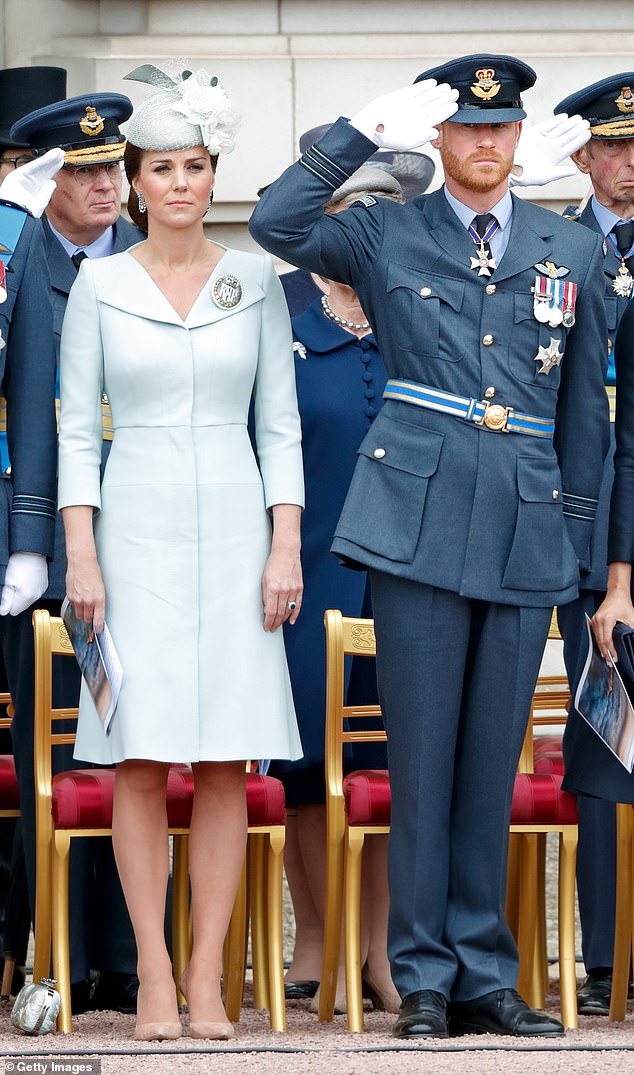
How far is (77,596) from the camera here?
4.50 metres

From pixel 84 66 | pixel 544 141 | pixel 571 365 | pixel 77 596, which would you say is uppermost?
pixel 84 66

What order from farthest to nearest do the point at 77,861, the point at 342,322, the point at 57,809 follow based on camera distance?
the point at 342,322
the point at 77,861
the point at 57,809

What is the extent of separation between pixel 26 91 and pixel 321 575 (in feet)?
6.80

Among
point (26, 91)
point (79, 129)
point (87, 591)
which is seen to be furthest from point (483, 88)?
point (26, 91)

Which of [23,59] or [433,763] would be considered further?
[23,59]

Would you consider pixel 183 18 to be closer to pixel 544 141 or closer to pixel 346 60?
pixel 346 60

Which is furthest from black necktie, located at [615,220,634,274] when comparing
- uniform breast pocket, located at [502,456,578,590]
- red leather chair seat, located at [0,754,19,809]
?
red leather chair seat, located at [0,754,19,809]

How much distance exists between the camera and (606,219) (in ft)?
17.5

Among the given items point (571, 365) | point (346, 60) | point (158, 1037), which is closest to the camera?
point (158, 1037)

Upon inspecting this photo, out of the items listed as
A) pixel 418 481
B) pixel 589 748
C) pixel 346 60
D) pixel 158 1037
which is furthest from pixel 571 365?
pixel 346 60

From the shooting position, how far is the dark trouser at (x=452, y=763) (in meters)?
4.57

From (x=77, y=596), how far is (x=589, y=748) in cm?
112

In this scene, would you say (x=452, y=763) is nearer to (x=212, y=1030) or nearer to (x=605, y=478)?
(x=212, y=1030)

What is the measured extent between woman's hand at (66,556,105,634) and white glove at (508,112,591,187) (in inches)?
46.0
